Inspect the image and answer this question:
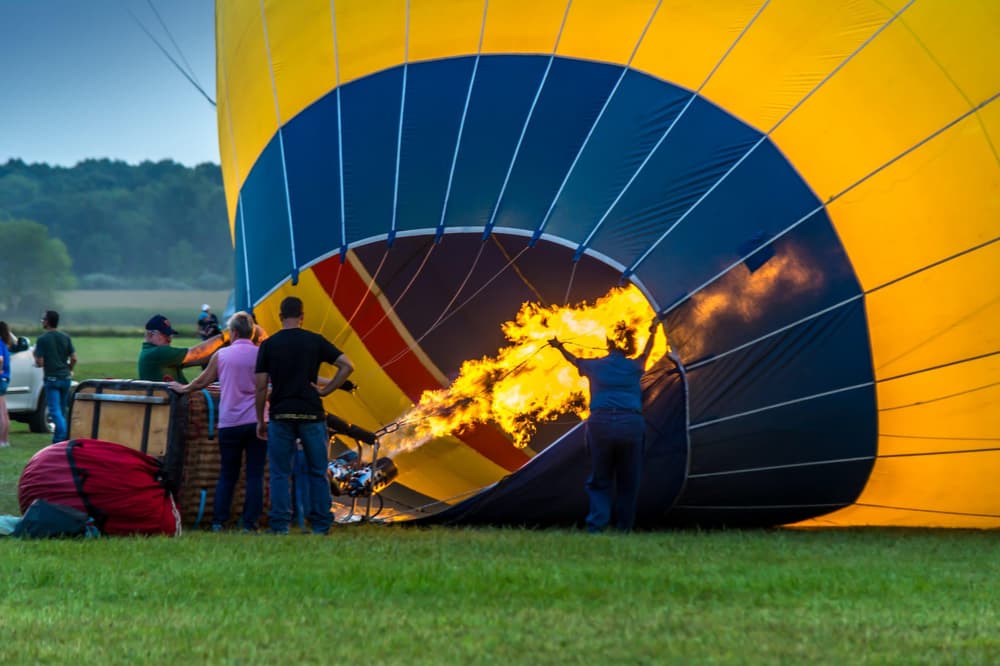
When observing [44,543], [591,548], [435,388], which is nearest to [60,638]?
[44,543]

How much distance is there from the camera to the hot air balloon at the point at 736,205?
7.55 metres

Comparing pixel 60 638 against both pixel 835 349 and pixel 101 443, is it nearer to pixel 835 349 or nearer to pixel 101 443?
pixel 101 443

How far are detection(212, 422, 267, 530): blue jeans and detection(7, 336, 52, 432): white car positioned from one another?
1032 centimetres

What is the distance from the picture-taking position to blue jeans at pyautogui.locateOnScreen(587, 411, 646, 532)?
7645mm

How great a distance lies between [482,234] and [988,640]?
4059mm

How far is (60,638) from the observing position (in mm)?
4672

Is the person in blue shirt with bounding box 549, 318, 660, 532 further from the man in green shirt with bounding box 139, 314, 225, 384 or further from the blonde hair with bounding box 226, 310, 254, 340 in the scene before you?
the man in green shirt with bounding box 139, 314, 225, 384

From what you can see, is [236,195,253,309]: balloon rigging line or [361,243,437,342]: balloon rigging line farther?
[361,243,437,342]: balloon rigging line

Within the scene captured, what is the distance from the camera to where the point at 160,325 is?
359 inches

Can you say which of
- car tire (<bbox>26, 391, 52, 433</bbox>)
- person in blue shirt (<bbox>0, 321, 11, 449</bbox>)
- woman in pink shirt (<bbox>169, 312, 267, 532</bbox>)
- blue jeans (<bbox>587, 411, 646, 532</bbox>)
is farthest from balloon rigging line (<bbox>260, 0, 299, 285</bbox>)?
car tire (<bbox>26, 391, 52, 433</bbox>)

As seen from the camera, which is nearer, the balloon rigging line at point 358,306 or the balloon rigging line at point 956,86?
the balloon rigging line at point 956,86

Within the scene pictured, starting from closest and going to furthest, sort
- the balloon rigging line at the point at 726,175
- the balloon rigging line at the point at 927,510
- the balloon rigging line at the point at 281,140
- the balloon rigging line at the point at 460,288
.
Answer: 1. the balloon rigging line at the point at 726,175
2. the balloon rigging line at the point at 927,510
3. the balloon rigging line at the point at 281,140
4. the balloon rigging line at the point at 460,288

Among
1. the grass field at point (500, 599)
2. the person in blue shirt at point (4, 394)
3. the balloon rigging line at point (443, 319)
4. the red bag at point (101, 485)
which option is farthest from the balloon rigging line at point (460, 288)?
the person in blue shirt at point (4, 394)

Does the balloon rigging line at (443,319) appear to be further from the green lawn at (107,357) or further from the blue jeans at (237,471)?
the green lawn at (107,357)
